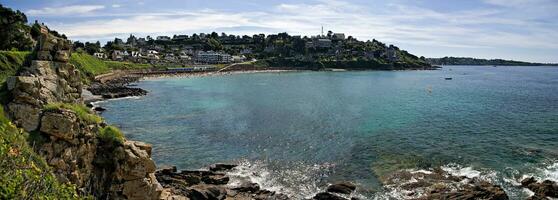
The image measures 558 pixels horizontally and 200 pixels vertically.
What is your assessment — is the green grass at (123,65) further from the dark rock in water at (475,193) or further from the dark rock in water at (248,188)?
the dark rock in water at (475,193)

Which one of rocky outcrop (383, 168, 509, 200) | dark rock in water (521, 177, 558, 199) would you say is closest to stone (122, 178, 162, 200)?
rocky outcrop (383, 168, 509, 200)

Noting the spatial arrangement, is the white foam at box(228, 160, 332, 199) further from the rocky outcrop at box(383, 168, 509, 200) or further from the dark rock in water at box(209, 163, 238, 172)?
the rocky outcrop at box(383, 168, 509, 200)

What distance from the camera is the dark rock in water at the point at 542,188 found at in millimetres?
27312

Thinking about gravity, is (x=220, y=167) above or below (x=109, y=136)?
below

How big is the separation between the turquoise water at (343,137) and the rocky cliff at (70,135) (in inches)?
589

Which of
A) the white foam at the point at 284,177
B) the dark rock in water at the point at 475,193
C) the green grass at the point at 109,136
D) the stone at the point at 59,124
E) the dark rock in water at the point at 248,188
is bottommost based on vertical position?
the white foam at the point at 284,177

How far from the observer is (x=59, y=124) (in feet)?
46.6

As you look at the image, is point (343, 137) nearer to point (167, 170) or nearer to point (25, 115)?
point (167, 170)

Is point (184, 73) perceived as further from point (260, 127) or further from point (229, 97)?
point (260, 127)

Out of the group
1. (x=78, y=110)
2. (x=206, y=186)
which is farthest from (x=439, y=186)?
(x=78, y=110)

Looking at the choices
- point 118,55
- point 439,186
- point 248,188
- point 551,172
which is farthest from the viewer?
point 118,55

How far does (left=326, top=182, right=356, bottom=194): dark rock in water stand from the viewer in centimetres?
2808

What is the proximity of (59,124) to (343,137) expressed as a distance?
34564mm

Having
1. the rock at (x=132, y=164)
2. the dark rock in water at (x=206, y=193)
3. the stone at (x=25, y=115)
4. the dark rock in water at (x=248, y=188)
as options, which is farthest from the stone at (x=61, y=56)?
the dark rock in water at (x=248, y=188)
